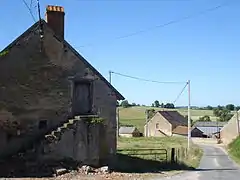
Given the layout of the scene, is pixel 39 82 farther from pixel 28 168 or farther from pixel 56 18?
pixel 28 168

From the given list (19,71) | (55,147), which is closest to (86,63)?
(19,71)

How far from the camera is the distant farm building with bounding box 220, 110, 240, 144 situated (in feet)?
232

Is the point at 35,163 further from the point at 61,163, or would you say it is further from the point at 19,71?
the point at 19,71

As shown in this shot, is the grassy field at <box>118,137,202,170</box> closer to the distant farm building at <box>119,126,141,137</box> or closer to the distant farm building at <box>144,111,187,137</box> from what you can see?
the distant farm building at <box>144,111,187,137</box>

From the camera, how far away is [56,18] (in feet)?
85.6

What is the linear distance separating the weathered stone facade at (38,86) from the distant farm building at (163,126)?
7185 centimetres

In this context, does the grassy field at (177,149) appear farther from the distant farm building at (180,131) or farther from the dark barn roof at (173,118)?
the dark barn roof at (173,118)

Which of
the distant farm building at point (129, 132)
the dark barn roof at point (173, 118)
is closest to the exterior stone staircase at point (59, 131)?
the dark barn roof at point (173, 118)

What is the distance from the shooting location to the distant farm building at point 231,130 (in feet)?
232

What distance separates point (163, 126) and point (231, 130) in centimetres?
2675

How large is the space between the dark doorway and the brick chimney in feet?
10.9

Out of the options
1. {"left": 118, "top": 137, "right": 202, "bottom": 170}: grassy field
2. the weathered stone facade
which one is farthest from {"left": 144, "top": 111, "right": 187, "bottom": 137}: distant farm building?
the weathered stone facade

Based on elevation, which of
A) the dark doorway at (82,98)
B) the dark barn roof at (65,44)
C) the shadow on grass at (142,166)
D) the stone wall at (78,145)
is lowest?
the shadow on grass at (142,166)

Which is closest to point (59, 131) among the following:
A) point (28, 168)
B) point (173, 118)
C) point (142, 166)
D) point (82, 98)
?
point (28, 168)
